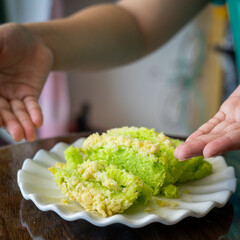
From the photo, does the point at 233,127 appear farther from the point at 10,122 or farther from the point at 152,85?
the point at 152,85

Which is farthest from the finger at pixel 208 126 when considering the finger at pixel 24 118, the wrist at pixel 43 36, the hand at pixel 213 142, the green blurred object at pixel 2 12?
the green blurred object at pixel 2 12

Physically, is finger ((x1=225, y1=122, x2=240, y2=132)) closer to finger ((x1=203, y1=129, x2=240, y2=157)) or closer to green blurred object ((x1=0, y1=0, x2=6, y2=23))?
finger ((x1=203, y1=129, x2=240, y2=157))

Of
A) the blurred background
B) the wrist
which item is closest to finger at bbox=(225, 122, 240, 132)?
the wrist

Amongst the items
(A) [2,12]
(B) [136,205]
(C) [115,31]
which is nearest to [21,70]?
(C) [115,31]

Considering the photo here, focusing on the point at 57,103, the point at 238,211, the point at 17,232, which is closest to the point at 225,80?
the point at 57,103

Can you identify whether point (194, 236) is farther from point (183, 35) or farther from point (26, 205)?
point (183, 35)

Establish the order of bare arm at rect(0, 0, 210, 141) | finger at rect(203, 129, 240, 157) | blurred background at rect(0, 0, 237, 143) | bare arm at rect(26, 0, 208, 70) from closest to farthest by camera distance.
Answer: finger at rect(203, 129, 240, 157), bare arm at rect(0, 0, 210, 141), bare arm at rect(26, 0, 208, 70), blurred background at rect(0, 0, 237, 143)
